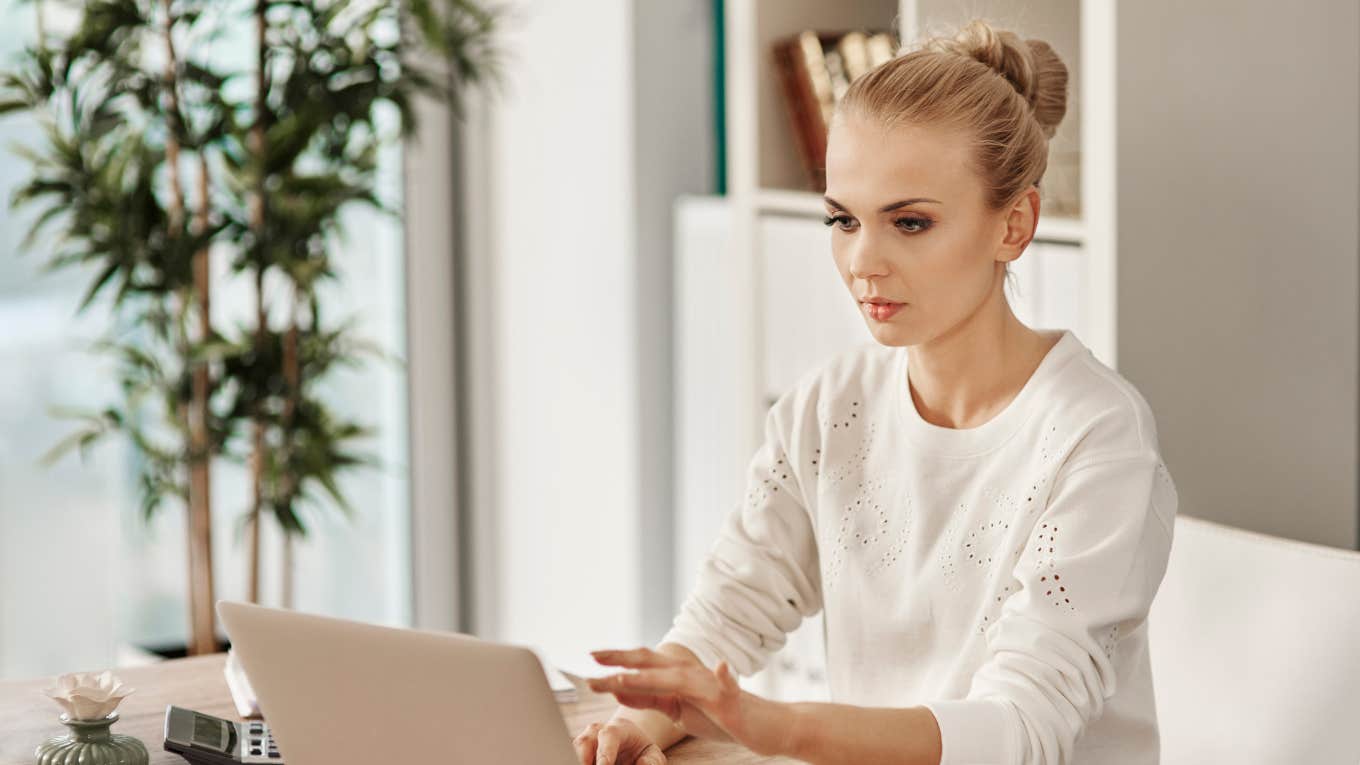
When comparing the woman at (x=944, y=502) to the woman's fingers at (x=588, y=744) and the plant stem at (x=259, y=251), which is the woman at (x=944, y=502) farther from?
the plant stem at (x=259, y=251)

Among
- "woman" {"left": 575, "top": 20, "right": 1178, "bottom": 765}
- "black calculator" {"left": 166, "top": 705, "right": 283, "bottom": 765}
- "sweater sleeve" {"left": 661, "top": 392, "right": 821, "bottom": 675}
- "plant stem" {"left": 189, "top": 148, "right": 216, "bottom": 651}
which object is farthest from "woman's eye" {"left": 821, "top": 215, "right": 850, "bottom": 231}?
"plant stem" {"left": 189, "top": 148, "right": 216, "bottom": 651}

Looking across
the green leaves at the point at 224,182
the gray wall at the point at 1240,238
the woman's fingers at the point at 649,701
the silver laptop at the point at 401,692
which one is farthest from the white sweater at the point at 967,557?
the green leaves at the point at 224,182

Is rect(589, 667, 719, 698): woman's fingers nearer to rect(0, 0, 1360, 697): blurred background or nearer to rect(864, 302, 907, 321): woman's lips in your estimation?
rect(864, 302, 907, 321): woman's lips

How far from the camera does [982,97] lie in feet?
4.33

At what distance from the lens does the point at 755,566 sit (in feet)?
4.94

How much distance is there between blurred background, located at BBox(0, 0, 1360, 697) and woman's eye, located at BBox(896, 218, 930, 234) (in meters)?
0.53

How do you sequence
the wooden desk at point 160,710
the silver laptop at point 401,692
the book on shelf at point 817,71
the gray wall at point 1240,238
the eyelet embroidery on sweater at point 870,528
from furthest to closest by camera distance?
1. the book on shelf at point 817,71
2. the gray wall at point 1240,238
3. the eyelet embroidery on sweater at point 870,528
4. the wooden desk at point 160,710
5. the silver laptop at point 401,692

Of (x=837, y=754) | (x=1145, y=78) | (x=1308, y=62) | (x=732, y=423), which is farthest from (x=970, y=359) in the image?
(x=732, y=423)

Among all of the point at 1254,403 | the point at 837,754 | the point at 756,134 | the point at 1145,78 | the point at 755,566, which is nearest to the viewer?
the point at 837,754

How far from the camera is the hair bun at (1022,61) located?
1.36m

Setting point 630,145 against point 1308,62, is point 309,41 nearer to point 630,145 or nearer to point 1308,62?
point 630,145

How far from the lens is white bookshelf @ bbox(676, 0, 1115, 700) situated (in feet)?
5.90

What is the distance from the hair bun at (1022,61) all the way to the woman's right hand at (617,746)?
0.63m

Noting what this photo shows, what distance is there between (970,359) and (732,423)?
153cm
